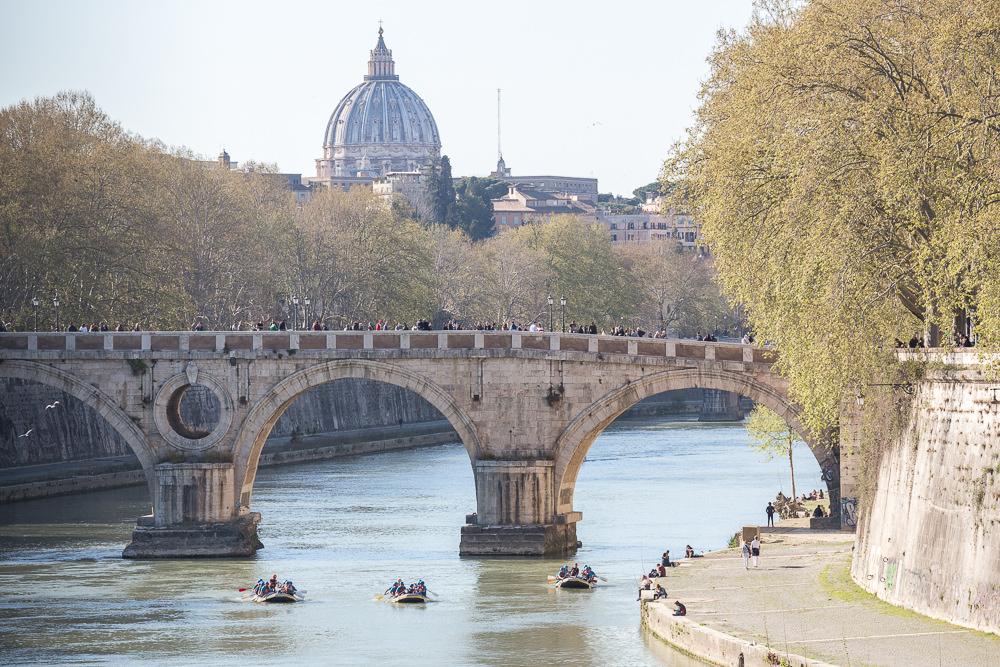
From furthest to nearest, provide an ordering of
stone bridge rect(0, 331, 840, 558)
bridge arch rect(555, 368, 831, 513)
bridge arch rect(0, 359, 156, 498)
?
bridge arch rect(0, 359, 156, 498)
stone bridge rect(0, 331, 840, 558)
bridge arch rect(555, 368, 831, 513)

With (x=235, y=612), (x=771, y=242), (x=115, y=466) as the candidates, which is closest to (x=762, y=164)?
(x=771, y=242)

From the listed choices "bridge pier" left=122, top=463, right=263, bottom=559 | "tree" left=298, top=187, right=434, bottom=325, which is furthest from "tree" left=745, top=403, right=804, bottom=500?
"tree" left=298, top=187, right=434, bottom=325

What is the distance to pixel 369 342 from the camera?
46.2 meters

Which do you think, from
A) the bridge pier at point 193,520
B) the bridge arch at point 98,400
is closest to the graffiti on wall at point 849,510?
the bridge pier at point 193,520

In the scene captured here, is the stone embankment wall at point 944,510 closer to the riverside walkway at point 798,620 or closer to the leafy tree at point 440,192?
the riverside walkway at point 798,620

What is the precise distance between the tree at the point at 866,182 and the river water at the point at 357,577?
6.81 m

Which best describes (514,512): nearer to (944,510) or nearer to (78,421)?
(944,510)

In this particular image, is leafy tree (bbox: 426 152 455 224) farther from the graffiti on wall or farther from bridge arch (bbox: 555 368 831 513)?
the graffiti on wall

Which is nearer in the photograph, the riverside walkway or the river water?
the riverside walkway

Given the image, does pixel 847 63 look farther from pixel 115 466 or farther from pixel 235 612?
pixel 115 466

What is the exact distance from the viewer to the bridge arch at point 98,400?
46.8 metres

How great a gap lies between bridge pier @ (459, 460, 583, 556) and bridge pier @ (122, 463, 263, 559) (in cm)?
625

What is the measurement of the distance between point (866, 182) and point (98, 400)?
2518 cm

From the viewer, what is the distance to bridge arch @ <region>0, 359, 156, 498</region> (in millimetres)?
46750
